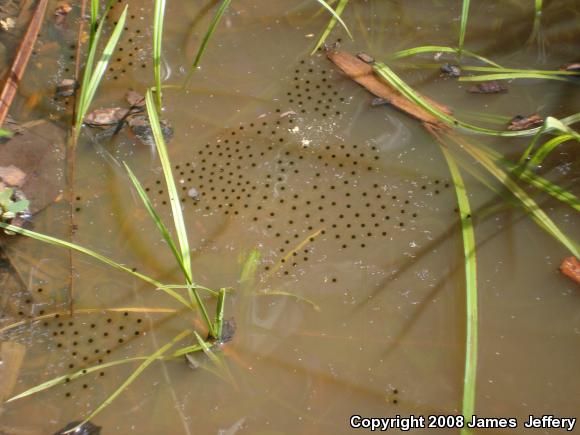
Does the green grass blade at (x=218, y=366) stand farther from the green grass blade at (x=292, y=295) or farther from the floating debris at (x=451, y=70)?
the floating debris at (x=451, y=70)

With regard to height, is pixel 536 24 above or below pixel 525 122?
above

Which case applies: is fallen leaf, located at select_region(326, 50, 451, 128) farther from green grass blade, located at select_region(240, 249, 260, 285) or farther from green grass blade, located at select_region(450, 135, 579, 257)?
green grass blade, located at select_region(240, 249, 260, 285)

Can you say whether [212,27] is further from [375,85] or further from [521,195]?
[521,195]

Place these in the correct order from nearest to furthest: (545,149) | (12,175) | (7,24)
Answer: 1. (545,149)
2. (12,175)
3. (7,24)

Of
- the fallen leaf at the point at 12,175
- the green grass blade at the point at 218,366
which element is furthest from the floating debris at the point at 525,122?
the fallen leaf at the point at 12,175

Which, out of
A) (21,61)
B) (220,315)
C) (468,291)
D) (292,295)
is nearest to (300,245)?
(292,295)

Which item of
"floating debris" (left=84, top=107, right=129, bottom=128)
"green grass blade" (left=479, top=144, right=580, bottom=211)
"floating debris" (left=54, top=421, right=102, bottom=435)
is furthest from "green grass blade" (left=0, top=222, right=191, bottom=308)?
"green grass blade" (left=479, top=144, right=580, bottom=211)
